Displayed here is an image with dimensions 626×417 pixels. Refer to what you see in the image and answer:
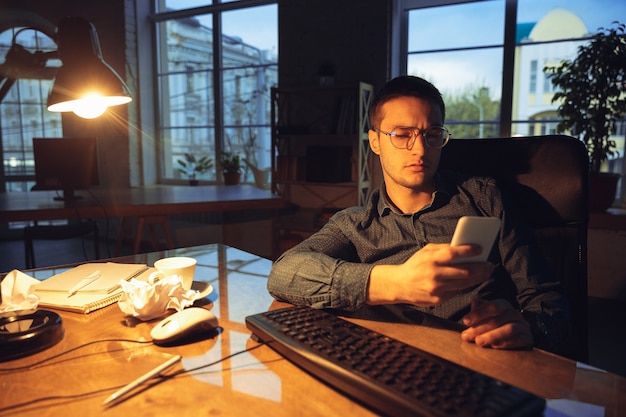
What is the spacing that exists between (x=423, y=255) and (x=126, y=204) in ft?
8.01

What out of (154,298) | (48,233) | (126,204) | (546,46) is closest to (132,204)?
(126,204)

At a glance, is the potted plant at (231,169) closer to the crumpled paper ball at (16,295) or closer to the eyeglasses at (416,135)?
the eyeglasses at (416,135)

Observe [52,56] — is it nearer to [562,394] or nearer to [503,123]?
[562,394]

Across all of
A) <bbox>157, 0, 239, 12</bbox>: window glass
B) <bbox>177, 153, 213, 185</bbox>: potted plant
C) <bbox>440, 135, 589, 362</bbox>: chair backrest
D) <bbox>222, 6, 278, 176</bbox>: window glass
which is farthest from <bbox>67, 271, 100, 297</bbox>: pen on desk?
<bbox>157, 0, 239, 12</bbox>: window glass

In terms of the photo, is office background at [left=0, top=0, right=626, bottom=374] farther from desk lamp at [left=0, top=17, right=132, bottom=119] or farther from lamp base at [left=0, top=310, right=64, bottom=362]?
lamp base at [left=0, top=310, right=64, bottom=362]

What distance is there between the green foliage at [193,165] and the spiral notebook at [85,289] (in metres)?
3.58

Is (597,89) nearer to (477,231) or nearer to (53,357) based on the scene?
(477,231)

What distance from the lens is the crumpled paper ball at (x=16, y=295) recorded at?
89 centimetres

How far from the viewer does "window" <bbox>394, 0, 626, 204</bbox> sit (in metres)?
3.34

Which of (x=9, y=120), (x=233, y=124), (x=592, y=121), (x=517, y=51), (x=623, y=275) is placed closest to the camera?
(x=592, y=121)

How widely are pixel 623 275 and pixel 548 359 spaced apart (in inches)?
115

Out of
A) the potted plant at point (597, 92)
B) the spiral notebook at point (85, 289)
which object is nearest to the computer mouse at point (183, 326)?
the spiral notebook at point (85, 289)

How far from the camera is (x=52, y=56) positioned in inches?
55.6

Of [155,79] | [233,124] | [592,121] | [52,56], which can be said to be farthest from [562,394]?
[155,79]
